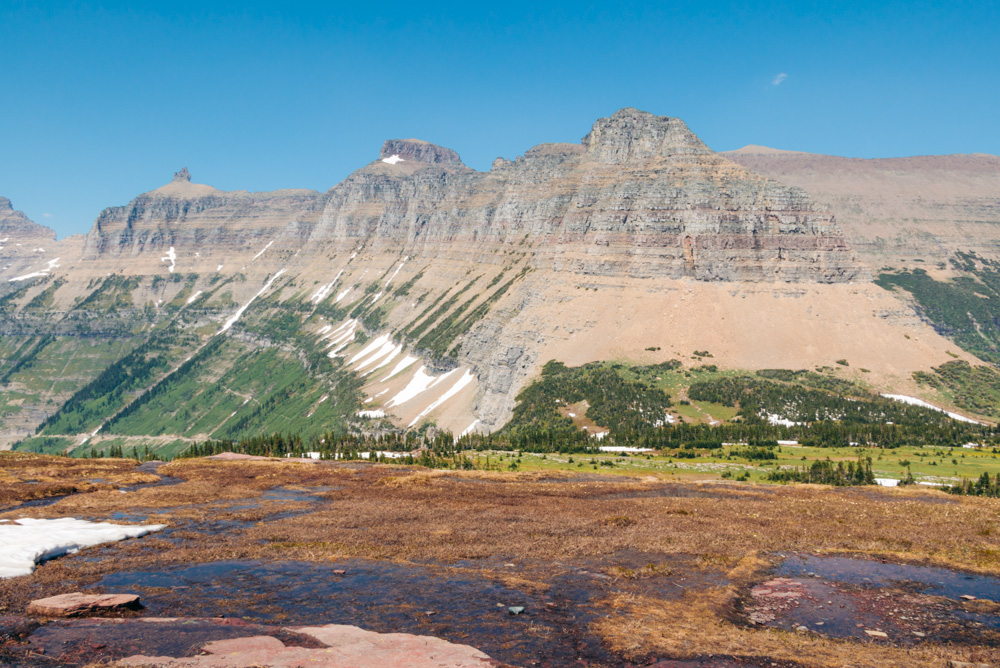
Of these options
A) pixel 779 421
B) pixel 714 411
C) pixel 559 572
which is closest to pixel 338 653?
pixel 559 572

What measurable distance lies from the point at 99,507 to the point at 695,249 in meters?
177

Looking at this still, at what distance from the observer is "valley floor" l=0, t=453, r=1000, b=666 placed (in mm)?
25250

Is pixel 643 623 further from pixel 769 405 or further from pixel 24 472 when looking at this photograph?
pixel 769 405

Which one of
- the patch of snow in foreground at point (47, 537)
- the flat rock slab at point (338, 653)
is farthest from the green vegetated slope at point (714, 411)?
the flat rock slab at point (338, 653)

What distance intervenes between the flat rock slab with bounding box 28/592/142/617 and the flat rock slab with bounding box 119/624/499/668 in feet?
19.4

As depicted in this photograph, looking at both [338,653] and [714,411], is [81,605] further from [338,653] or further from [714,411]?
[714,411]

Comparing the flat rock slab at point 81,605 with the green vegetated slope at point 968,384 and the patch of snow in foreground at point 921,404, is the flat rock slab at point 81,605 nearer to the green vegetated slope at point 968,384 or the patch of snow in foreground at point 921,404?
the patch of snow in foreground at point 921,404

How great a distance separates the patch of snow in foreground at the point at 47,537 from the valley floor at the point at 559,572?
115 centimetres

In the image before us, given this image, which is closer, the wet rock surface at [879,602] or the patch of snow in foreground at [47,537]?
the wet rock surface at [879,602]

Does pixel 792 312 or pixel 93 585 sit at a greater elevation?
pixel 792 312

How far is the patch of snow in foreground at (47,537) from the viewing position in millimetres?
33534

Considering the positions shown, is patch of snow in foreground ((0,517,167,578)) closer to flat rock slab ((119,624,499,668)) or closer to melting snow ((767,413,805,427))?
flat rock slab ((119,624,499,668))

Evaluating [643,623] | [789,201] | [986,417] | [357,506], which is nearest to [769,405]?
[986,417]

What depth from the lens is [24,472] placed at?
250ft
